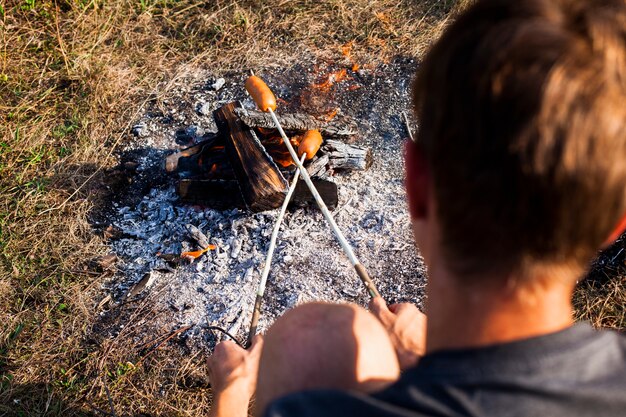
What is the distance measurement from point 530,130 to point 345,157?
8.99ft

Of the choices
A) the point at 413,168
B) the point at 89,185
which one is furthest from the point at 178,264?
the point at 413,168

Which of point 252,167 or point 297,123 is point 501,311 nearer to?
point 252,167

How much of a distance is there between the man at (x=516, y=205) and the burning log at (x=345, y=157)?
7.98 ft

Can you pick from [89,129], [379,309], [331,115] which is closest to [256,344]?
[379,309]

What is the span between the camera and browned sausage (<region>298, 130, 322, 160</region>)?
11.6 ft

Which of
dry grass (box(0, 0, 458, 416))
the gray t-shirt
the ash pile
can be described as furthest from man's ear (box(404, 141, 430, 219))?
dry grass (box(0, 0, 458, 416))

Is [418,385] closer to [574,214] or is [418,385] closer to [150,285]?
[574,214]

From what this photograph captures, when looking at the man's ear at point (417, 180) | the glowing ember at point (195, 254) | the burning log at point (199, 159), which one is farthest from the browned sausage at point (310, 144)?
the man's ear at point (417, 180)

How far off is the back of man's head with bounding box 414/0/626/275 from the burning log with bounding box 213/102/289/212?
2.19m

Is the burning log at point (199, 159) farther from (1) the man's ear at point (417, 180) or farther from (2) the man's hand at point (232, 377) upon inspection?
(1) the man's ear at point (417, 180)

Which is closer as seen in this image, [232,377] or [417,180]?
[417,180]

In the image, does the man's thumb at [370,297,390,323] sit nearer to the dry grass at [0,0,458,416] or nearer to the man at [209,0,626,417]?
the man at [209,0,626,417]

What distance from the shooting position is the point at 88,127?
4293 millimetres

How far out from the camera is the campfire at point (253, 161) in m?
3.57
